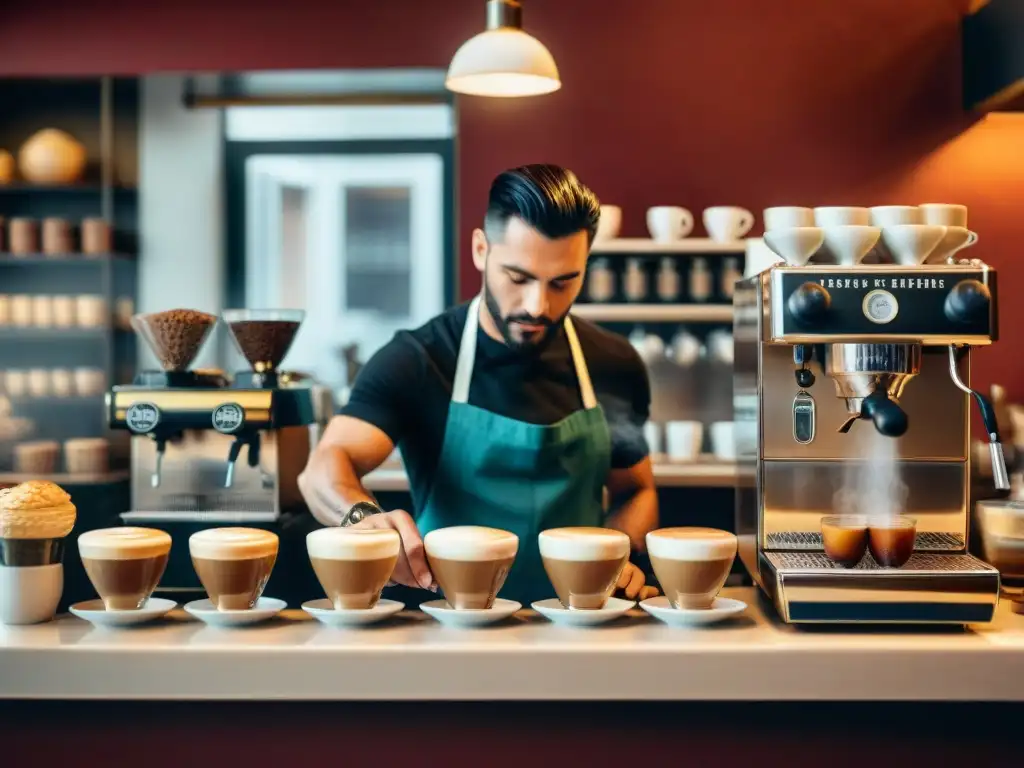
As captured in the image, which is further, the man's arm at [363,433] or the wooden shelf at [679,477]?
the wooden shelf at [679,477]

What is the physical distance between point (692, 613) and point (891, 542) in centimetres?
31

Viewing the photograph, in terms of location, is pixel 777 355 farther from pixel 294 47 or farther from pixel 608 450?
pixel 294 47

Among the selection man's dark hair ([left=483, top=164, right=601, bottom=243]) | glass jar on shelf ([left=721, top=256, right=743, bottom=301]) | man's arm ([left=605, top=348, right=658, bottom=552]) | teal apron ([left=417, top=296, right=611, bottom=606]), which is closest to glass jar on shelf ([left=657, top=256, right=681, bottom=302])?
glass jar on shelf ([left=721, top=256, right=743, bottom=301])

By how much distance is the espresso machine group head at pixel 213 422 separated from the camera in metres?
2.13

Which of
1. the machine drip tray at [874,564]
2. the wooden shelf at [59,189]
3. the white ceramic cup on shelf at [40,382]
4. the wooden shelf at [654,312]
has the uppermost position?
the wooden shelf at [59,189]

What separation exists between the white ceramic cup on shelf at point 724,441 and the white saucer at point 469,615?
2.54m

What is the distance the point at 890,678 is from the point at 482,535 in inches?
22.1

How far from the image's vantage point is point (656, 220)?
13.0 feet

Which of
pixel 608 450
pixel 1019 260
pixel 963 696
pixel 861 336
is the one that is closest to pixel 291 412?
pixel 608 450

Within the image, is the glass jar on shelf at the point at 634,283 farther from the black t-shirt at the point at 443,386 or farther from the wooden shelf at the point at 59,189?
the wooden shelf at the point at 59,189

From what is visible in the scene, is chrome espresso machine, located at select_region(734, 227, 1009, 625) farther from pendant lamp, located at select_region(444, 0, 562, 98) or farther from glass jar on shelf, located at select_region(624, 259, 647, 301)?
glass jar on shelf, located at select_region(624, 259, 647, 301)

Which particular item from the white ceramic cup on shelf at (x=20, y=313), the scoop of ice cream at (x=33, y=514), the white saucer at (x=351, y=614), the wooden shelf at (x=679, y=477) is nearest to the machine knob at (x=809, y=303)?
the white saucer at (x=351, y=614)

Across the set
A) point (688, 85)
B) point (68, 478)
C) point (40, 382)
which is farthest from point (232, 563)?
point (40, 382)

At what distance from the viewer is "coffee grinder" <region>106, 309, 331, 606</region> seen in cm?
213
